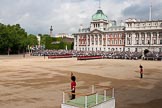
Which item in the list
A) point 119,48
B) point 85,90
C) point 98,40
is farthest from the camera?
point 98,40

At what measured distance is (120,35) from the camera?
Result: 454ft

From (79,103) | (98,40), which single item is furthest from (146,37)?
(79,103)

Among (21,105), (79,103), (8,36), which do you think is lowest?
(21,105)

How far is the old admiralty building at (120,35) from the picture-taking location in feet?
419

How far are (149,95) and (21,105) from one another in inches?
418

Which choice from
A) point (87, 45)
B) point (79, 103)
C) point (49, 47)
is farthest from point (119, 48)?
point (79, 103)

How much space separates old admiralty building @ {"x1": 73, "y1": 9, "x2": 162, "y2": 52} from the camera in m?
128

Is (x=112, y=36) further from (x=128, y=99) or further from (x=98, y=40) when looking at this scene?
(x=128, y=99)

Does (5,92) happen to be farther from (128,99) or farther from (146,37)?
(146,37)

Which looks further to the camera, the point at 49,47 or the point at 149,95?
the point at 49,47

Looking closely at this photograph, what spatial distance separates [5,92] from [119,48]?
118 metres

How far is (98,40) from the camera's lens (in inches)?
5846

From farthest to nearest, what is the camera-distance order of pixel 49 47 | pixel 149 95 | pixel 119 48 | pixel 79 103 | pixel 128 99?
pixel 49 47 < pixel 119 48 < pixel 149 95 < pixel 128 99 < pixel 79 103

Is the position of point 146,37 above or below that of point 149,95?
above
